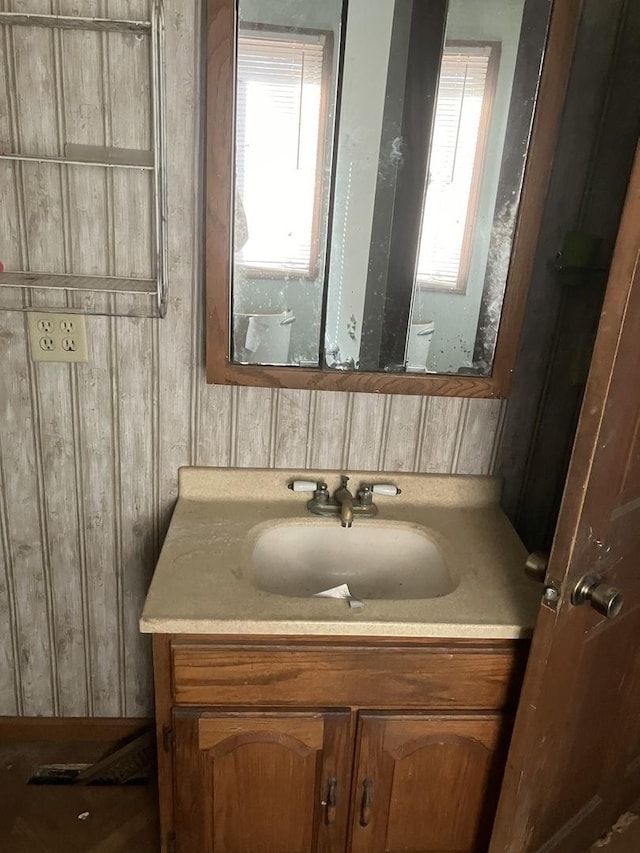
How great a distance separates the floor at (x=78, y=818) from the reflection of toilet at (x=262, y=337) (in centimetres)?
120

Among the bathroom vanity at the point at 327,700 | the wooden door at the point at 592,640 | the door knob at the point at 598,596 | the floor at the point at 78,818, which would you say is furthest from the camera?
the floor at the point at 78,818

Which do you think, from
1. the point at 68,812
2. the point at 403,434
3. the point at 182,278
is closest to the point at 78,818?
the point at 68,812

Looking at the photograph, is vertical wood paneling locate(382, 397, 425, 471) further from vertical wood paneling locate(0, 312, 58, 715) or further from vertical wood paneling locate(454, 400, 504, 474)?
vertical wood paneling locate(0, 312, 58, 715)

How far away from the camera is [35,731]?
1842mm

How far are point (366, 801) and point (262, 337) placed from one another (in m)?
0.96

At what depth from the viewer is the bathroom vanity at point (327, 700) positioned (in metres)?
1.20

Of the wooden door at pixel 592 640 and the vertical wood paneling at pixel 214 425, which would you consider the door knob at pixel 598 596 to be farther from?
the vertical wood paneling at pixel 214 425

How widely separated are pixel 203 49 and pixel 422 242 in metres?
0.56

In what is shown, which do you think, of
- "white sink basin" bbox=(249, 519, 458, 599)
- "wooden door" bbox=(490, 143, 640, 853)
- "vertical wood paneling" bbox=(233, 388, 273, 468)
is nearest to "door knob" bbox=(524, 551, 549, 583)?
"wooden door" bbox=(490, 143, 640, 853)

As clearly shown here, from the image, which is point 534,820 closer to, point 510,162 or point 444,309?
point 444,309

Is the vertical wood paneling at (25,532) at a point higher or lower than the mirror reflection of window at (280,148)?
lower

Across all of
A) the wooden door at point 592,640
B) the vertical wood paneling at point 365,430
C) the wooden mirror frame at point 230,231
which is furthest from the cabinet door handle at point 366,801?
the wooden mirror frame at point 230,231

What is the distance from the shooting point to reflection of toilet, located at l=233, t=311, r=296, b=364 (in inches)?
54.2

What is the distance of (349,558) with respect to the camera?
156cm
